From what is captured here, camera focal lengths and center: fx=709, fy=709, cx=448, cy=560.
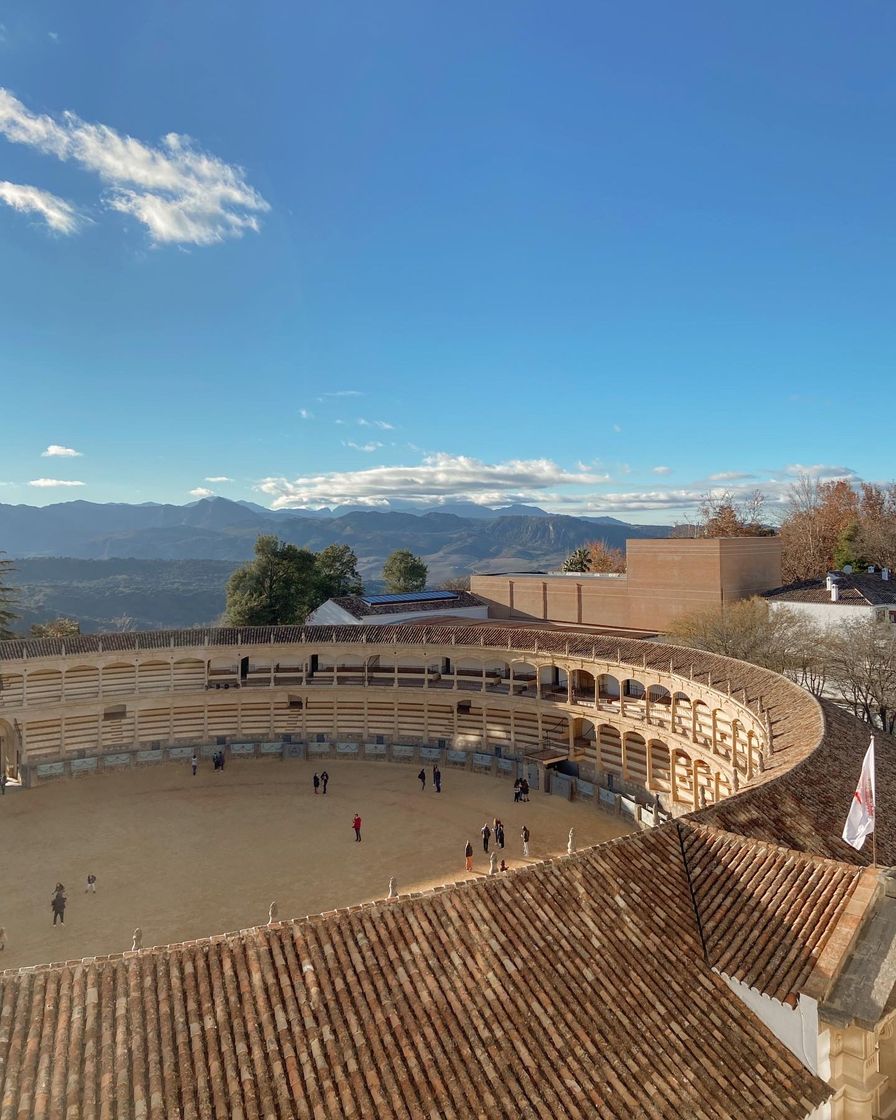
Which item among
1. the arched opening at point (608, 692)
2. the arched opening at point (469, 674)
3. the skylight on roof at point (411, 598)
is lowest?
the arched opening at point (608, 692)

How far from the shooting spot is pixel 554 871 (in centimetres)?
1238

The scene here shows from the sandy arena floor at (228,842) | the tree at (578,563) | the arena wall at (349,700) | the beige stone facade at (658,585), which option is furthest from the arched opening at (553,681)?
the tree at (578,563)

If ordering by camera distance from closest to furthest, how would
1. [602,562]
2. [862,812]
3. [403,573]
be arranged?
[862,812] < [403,573] < [602,562]

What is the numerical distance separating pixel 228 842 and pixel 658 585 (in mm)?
40103

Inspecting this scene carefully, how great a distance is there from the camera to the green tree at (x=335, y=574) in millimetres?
76312

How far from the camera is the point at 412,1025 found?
935 cm

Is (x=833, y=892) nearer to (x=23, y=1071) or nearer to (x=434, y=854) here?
(x=23, y=1071)

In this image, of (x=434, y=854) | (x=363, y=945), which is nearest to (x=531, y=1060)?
(x=363, y=945)

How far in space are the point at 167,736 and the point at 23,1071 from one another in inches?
1426

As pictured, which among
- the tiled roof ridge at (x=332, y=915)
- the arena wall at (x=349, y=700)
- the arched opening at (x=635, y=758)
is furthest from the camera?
the arena wall at (x=349, y=700)

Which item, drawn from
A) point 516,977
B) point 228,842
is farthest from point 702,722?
point 516,977

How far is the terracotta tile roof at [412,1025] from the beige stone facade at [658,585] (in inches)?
1795

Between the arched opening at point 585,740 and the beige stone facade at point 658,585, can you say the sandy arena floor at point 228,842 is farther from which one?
the beige stone facade at point 658,585

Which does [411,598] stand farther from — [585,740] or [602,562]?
[602,562]
